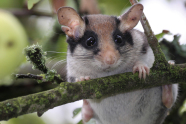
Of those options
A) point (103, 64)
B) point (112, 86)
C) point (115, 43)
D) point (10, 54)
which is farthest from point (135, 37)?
point (10, 54)

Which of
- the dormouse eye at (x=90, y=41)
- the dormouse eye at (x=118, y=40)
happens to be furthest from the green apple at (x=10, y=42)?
the dormouse eye at (x=118, y=40)

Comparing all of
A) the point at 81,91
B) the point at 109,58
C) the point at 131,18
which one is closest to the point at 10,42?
the point at 81,91

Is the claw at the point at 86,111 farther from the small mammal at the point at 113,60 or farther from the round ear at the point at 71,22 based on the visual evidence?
the round ear at the point at 71,22

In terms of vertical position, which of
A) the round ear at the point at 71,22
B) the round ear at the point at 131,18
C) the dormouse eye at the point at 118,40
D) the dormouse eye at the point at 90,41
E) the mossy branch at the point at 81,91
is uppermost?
the round ear at the point at 71,22

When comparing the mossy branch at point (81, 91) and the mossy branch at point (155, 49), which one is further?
the mossy branch at point (155, 49)

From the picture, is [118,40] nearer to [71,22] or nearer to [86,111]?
[71,22]

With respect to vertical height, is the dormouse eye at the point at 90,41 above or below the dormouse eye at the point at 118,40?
above

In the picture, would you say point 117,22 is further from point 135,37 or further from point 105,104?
point 105,104

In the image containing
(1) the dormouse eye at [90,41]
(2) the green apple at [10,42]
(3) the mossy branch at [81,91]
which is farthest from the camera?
(1) the dormouse eye at [90,41]
